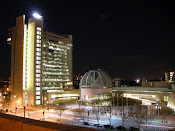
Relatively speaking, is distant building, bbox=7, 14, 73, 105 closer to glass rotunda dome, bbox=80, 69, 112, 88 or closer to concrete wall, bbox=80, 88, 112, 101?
concrete wall, bbox=80, 88, 112, 101

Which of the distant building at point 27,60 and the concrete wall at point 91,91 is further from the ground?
the distant building at point 27,60

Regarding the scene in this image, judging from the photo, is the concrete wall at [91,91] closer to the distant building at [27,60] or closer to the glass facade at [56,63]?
the distant building at [27,60]

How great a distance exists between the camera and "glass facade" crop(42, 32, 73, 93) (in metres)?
99.8

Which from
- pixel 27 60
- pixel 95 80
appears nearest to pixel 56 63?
pixel 27 60

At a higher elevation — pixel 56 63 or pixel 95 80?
pixel 56 63

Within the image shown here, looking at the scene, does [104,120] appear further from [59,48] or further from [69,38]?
[69,38]

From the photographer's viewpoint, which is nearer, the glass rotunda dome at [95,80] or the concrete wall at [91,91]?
the concrete wall at [91,91]

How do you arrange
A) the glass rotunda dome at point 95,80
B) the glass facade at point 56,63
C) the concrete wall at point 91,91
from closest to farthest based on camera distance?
the concrete wall at point 91,91
the glass rotunda dome at point 95,80
the glass facade at point 56,63

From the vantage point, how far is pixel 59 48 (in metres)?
110

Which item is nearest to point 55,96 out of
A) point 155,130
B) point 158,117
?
point 158,117

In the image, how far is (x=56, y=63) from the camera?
10656 cm

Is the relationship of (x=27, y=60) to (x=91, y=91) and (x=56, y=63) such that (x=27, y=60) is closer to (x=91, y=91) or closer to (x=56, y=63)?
(x=56, y=63)

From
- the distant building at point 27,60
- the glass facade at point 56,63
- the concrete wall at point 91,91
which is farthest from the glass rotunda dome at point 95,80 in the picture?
Result: the glass facade at point 56,63

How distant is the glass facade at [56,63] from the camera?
327 feet
